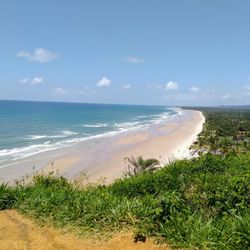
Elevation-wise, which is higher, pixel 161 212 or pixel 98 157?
pixel 161 212

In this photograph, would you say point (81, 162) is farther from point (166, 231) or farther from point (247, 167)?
point (166, 231)

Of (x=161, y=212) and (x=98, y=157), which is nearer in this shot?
(x=161, y=212)

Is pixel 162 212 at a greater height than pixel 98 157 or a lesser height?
greater

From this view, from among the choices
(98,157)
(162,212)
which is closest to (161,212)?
(162,212)

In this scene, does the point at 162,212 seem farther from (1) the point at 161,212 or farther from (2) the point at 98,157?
(2) the point at 98,157

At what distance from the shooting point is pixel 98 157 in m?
41.4

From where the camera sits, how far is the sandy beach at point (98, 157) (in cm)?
3184

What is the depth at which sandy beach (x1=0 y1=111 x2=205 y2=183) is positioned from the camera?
3184 cm

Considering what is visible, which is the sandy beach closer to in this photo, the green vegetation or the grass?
the grass

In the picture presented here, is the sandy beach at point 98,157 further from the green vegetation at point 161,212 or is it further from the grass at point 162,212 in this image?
the green vegetation at point 161,212

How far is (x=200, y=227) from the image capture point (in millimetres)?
6141

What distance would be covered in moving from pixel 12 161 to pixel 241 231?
3282cm

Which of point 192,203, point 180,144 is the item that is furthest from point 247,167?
point 180,144

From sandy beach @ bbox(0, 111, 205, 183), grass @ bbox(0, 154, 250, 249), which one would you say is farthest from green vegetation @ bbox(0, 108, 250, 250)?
sandy beach @ bbox(0, 111, 205, 183)
